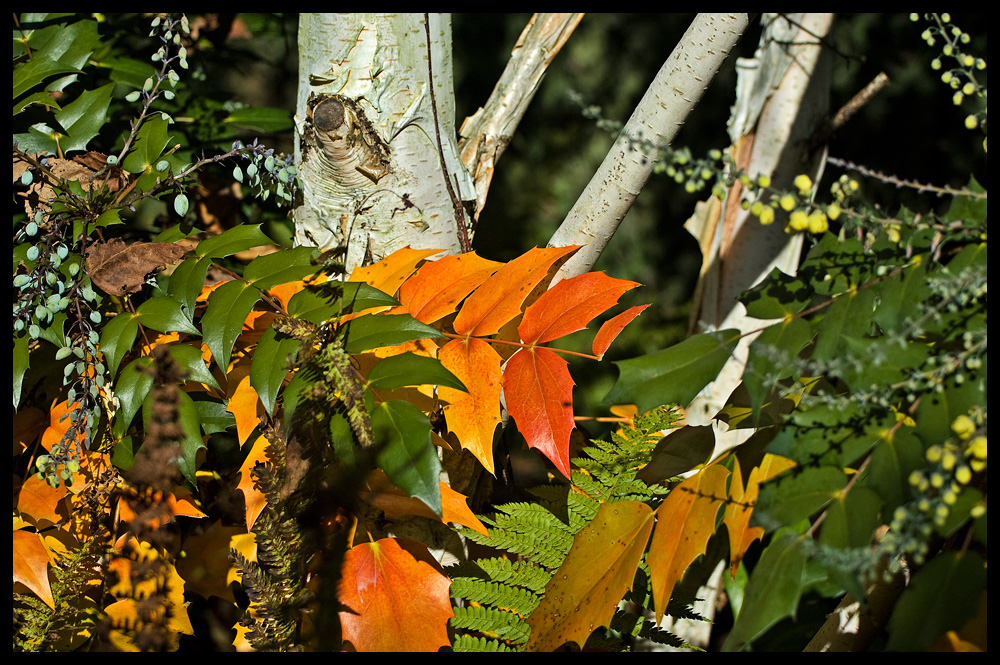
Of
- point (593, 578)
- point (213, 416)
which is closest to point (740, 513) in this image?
point (593, 578)

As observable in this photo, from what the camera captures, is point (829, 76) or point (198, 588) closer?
point (198, 588)

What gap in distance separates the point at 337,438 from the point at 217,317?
197 millimetres

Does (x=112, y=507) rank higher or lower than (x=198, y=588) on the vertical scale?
higher

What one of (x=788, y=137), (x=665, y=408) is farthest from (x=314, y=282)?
(x=788, y=137)

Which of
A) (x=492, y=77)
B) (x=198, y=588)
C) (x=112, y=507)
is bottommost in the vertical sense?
(x=198, y=588)

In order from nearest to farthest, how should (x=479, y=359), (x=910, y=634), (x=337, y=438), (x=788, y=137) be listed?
(x=910, y=634) → (x=337, y=438) → (x=479, y=359) → (x=788, y=137)

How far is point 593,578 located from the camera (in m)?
0.68

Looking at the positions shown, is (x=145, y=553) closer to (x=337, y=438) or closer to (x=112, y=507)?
(x=112, y=507)

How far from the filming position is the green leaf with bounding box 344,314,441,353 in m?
0.63

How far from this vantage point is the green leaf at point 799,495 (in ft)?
1.65

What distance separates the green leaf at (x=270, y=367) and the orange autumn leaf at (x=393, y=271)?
0.15 metres

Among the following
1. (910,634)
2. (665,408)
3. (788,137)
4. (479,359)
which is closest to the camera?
(910,634)

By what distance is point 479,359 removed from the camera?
72cm

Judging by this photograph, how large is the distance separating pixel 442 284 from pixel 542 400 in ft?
0.60
